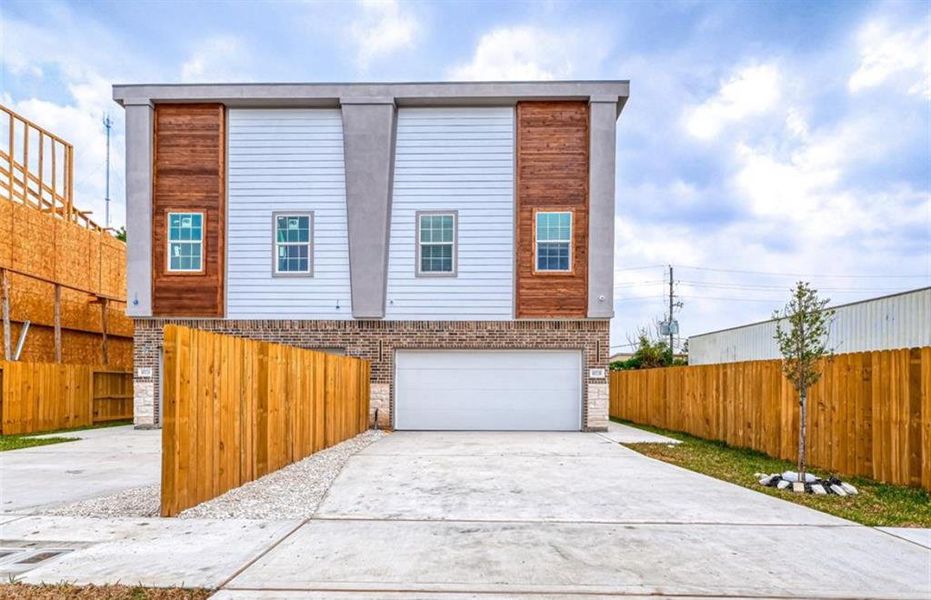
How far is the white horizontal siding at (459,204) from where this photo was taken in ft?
47.5

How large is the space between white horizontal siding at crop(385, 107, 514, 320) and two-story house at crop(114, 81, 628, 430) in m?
0.04

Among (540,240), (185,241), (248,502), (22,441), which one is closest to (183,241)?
(185,241)

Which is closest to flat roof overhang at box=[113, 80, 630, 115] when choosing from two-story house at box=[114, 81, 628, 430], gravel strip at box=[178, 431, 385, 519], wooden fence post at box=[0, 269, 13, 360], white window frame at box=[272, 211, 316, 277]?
two-story house at box=[114, 81, 628, 430]

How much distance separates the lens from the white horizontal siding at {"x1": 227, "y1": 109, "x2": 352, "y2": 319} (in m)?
14.5

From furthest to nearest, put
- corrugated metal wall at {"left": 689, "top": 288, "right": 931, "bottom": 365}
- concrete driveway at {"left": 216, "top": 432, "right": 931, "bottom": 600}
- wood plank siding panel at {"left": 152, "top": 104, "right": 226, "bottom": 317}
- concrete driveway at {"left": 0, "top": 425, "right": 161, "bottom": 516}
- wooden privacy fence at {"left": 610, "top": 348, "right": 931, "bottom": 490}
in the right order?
wood plank siding panel at {"left": 152, "top": 104, "right": 226, "bottom": 317}, corrugated metal wall at {"left": 689, "top": 288, "right": 931, "bottom": 365}, wooden privacy fence at {"left": 610, "top": 348, "right": 931, "bottom": 490}, concrete driveway at {"left": 0, "top": 425, "right": 161, "bottom": 516}, concrete driveway at {"left": 216, "top": 432, "right": 931, "bottom": 600}

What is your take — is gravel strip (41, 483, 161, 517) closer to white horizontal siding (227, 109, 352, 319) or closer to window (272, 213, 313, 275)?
white horizontal siding (227, 109, 352, 319)

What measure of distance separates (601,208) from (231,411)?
10.3 meters

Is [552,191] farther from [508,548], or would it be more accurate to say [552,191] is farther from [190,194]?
[508,548]

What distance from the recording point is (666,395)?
55.1ft

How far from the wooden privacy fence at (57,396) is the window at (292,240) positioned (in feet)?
20.0

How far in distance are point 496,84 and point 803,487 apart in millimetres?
11079

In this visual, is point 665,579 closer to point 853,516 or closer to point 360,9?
point 853,516

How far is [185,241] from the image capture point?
47.7 feet

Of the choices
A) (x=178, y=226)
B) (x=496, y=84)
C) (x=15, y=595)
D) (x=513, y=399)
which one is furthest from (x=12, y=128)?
(x=15, y=595)
